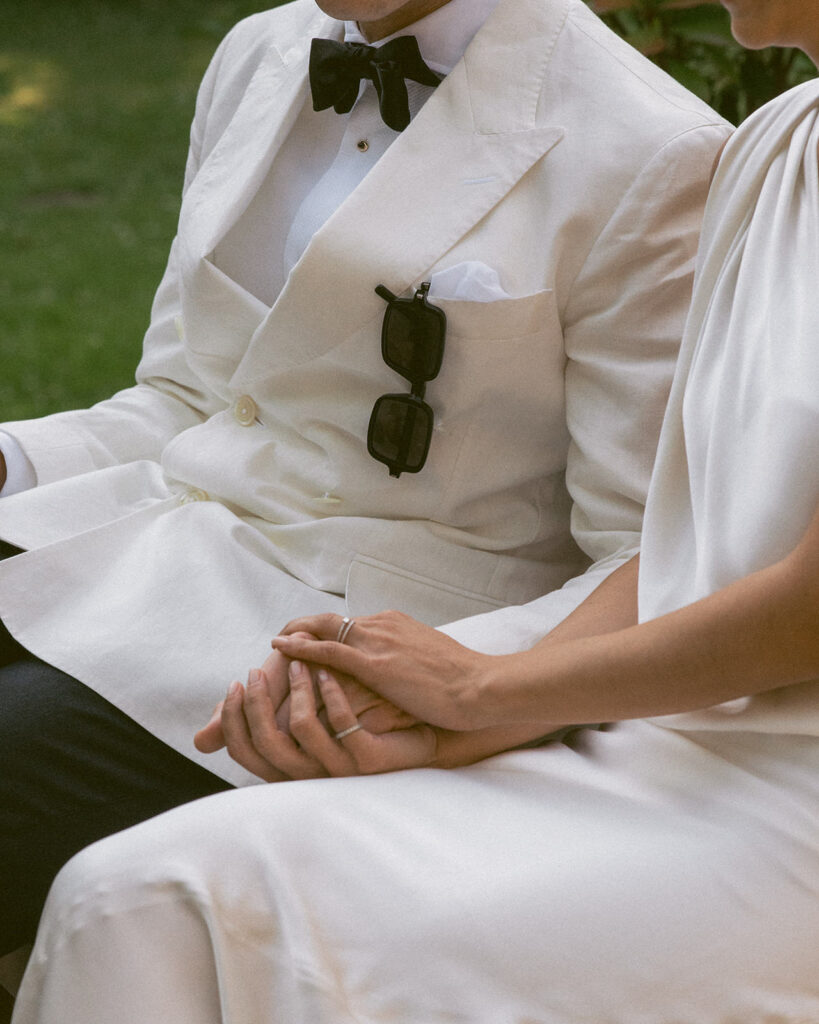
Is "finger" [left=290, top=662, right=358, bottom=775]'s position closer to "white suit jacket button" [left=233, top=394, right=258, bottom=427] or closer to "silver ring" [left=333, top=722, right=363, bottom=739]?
"silver ring" [left=333, top=722, right=363, bottom=739]

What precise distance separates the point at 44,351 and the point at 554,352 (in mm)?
3797

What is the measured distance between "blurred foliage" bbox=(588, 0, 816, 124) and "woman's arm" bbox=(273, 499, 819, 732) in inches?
44.9

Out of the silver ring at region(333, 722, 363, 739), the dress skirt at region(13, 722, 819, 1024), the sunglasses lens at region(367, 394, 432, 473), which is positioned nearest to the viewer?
the dress skirt at region(13, 722, 819, 1024)

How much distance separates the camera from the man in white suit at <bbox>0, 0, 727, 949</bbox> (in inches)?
62.7

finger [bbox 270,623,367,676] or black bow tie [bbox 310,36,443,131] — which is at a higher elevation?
black bow tie [bbox 310,36,443,131]

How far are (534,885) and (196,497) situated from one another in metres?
0.80

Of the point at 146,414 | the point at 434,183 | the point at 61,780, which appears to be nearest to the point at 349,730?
the point at 61,780

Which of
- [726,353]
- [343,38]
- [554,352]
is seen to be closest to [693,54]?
[343,38]

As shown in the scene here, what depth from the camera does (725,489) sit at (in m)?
1.32

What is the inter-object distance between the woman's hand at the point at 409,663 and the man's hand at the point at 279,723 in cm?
2

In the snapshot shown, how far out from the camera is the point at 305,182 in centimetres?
189

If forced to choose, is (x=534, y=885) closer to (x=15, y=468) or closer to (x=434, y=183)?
(x=434, y=183)

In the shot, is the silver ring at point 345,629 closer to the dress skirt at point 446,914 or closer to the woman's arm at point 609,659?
the woman's arm at point 609,659

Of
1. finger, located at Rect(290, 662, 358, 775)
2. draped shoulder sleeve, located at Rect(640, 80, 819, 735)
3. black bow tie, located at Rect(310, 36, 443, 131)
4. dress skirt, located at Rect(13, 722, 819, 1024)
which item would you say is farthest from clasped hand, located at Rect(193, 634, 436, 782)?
black bow tie, located at Rect(310, 36, 443, 131)
